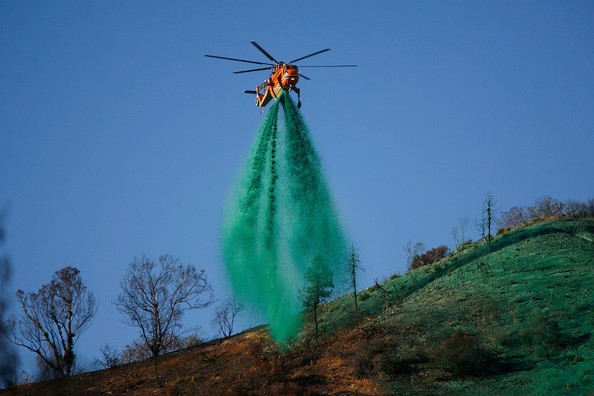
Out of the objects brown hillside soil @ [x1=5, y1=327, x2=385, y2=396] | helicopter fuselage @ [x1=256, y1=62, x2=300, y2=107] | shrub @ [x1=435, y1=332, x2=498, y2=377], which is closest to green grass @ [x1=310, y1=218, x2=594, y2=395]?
shrub @ [x1=435, y1=332, x2=498, y2=377]

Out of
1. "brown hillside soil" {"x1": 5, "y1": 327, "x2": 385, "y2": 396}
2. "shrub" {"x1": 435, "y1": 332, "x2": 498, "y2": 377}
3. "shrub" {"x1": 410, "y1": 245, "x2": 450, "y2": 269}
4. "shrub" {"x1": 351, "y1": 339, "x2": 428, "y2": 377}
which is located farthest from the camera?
"shrub" {"x1": 410, "y1": 245, "x2": 450, "y2": 269}

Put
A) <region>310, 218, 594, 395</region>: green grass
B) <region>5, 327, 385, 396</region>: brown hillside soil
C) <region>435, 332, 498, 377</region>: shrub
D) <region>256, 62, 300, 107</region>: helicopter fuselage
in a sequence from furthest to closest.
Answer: <region>256, 62, 300, 107</region>: helicopter fuselage → <region>5, 327, 385, 396</region>: brown hillside soil → <region>435, 332, 498, 377</region>: shrub → <region>310, 218, 594, 395</region>: green grass

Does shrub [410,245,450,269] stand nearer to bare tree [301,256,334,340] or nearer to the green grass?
the green grass

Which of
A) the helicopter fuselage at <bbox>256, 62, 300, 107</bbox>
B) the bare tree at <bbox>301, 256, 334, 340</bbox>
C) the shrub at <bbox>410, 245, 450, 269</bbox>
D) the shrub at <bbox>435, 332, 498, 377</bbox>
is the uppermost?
the helicopter fuselage at <bbox>256, 62, 300, 107</bbox>

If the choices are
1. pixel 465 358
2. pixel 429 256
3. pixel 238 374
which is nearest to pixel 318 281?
pixel 238 374

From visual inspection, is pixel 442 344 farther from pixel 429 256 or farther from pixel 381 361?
pixel 429 256

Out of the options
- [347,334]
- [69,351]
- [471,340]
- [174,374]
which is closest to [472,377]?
[471,340]

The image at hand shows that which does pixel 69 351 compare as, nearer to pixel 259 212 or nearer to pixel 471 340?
pixel 259 212

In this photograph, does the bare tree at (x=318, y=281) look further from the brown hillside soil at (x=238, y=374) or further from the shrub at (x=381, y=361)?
the shrub at (x=381, y=361)
